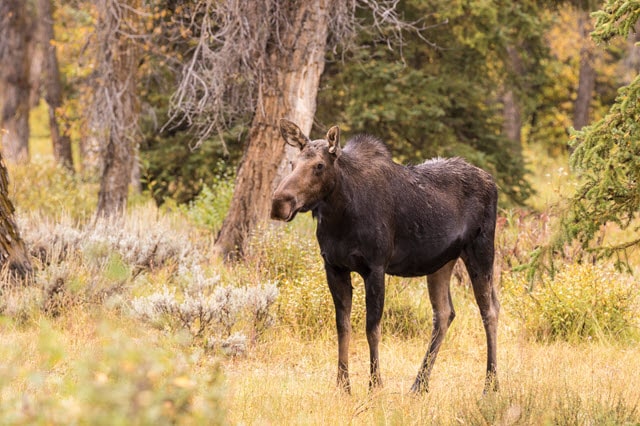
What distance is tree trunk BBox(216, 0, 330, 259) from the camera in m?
11.6

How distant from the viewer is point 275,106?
11703 mm

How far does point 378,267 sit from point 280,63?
6.35 meters

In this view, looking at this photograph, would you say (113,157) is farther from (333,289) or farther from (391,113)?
(333,289)

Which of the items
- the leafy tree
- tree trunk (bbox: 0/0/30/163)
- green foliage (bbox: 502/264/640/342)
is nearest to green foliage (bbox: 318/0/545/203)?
green foliage (bbox: 502/264/640/342)

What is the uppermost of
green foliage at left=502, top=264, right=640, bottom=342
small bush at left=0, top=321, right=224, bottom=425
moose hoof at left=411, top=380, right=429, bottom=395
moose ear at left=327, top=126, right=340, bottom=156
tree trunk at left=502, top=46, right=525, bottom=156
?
tree trunk at left=502, top=46, right=525, bottom=156

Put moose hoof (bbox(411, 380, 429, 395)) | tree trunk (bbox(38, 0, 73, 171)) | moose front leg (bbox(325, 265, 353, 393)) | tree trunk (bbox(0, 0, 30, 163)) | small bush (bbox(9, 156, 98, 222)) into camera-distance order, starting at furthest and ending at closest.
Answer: tree trunk (bbox(0, 0, 30, 163))
tree trunk (bbox(38, 0, 73, 171))
small bush (bbox(9, 156, 98, 222))
moose hoof (bbox(411, 380, 429, 395))
moose front leg (bbox(325, 265, 353, 393))

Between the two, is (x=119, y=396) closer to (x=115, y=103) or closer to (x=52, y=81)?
(x=115, y=103)

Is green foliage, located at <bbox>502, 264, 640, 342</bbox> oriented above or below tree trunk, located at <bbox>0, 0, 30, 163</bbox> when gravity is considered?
below

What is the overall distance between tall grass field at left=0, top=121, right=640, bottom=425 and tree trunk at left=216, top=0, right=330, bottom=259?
0.61 meters

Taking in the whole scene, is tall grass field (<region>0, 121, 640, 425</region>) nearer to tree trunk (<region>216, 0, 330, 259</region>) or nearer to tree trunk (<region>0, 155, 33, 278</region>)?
tree trunk (<region>0, 155, 33, 278</region>)

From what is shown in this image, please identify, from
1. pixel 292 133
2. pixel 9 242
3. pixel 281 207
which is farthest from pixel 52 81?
pixel 281 207

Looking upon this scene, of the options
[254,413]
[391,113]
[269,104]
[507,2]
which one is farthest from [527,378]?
[507,2]

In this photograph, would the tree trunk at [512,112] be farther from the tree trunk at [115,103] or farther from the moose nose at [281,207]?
the moose nose at [281,207]

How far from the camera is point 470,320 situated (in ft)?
29.5
